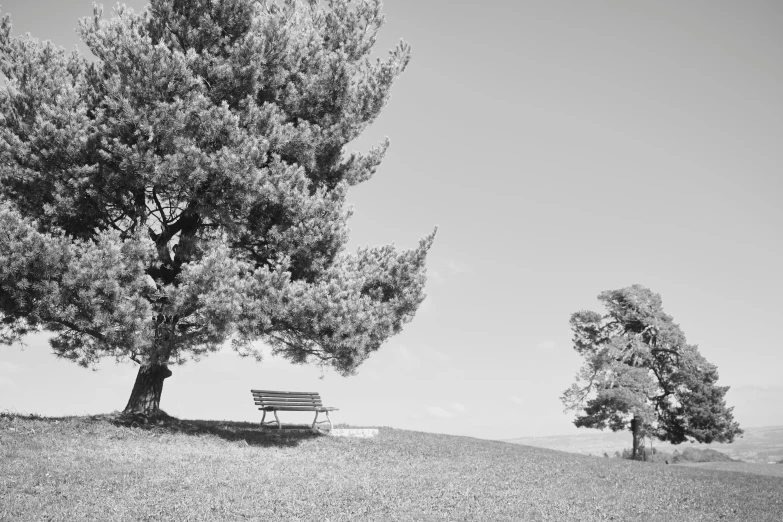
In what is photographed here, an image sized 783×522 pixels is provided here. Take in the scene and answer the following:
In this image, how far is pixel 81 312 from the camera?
1330 cm

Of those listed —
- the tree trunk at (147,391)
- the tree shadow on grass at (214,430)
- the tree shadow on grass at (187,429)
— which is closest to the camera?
the tree shadow on grass at (187,429)

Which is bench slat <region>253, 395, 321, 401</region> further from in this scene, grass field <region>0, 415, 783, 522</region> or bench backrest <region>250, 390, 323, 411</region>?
grass field <region>0, 415, 783, 522</region>

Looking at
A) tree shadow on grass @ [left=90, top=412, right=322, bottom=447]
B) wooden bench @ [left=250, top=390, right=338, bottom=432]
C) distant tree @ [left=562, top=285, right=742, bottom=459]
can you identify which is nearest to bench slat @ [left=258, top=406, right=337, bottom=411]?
wooden bench @ [left=250, top=390, right=338, bottom=432]

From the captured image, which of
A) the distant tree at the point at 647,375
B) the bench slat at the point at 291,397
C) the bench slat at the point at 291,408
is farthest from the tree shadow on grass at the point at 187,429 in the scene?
the distant tree at the point at 647,375

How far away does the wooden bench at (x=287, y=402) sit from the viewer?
17.8 metres

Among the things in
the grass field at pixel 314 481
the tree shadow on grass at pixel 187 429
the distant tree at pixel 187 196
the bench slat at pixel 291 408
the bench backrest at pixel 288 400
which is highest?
the distant tree at pixel 187 196

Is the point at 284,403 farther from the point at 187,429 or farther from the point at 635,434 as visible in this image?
the point at 635,434

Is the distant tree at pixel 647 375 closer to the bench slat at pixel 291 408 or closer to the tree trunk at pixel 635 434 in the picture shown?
the tree trunk at pixel 635 434

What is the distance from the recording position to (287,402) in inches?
717

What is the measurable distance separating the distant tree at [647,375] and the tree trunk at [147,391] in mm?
19388

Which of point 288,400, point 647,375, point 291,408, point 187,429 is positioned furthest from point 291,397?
point 647,375

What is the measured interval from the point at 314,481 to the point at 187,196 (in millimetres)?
8721

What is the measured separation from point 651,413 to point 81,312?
24.2m

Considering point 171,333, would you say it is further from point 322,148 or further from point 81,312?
point 322,148
